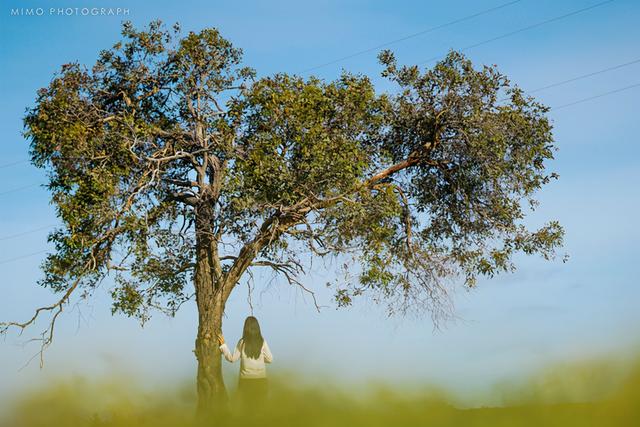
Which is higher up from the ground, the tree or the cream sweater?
the tree

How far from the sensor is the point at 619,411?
12891mm

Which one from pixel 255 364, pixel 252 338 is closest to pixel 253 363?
pixel 255 364

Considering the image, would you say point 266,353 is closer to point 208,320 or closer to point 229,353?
point 229,353

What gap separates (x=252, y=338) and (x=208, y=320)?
93.3 inches

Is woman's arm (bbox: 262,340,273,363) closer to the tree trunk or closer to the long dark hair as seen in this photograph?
the long dark hair

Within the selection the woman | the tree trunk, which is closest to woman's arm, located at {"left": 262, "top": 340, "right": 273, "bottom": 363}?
the woman

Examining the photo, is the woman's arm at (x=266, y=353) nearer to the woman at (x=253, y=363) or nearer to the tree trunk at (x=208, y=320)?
the woman at (x=253, y=363)

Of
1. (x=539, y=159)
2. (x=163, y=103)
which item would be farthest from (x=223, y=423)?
(x=539, y=159)

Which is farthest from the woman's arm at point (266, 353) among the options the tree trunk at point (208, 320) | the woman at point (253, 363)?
the tree trunk at point (208, 320)

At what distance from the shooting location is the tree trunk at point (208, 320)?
19266mm

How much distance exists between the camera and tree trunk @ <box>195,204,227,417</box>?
19.3m

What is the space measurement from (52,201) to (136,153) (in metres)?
2.55

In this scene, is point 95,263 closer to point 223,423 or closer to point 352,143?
point 223,423

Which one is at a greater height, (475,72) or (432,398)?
(475,72)
